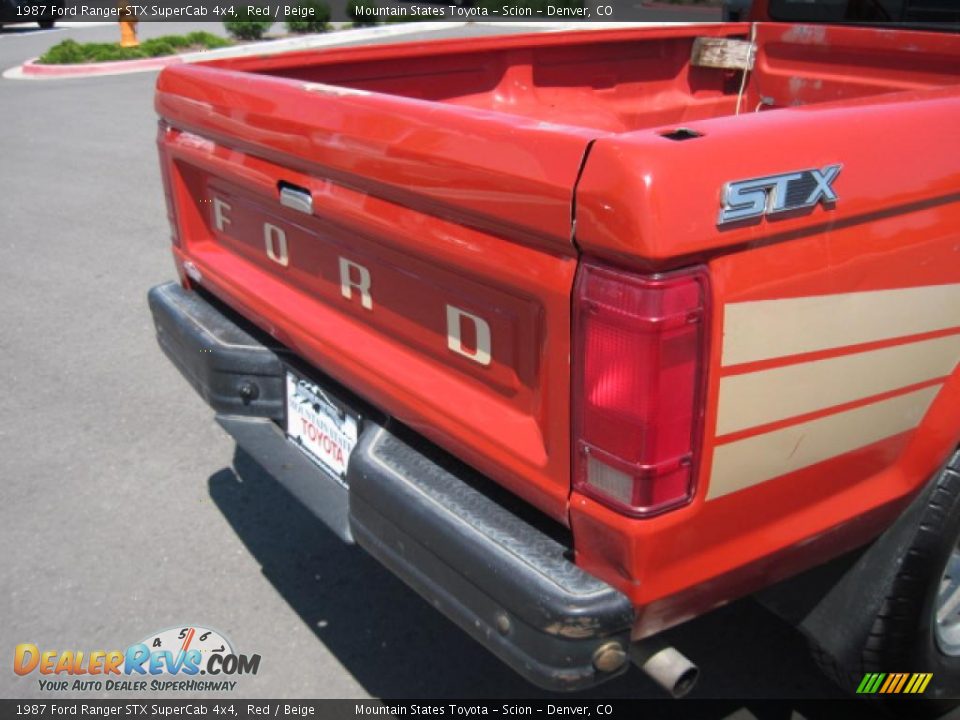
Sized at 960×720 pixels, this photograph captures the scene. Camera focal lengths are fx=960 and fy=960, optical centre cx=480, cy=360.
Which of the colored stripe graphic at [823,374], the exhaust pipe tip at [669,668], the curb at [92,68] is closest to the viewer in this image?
the colored stripe graphic at [823,374]

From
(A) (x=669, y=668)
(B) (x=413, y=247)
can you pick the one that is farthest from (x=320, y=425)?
(A) (x=669, y=668)

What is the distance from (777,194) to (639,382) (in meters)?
0.40

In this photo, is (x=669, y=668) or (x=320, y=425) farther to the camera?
(x=320, y=425)

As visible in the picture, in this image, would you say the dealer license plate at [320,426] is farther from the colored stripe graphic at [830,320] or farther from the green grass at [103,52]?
the green grass at [103,52]

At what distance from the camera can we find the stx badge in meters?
1.61

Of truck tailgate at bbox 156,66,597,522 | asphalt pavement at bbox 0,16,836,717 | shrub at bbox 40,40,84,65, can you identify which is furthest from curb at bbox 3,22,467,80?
truck tailgate at bbox 156,66,597,522

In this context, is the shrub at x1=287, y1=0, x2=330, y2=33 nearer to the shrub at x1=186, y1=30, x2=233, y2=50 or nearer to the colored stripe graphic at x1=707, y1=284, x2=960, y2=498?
the shrub at x1=186, y1=30, x2=233, y2=50

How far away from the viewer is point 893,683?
92.7 inches

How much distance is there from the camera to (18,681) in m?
2.79

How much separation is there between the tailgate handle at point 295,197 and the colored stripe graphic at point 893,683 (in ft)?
5.84

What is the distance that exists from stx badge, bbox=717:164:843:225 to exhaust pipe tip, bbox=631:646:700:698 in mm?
896

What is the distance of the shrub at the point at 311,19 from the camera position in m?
19.6

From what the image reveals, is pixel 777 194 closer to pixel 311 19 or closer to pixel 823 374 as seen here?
pixel 823 374

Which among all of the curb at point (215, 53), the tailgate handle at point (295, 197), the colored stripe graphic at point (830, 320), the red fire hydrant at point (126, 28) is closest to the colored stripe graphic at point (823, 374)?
the colored stripe graphic at point (830, 320)
